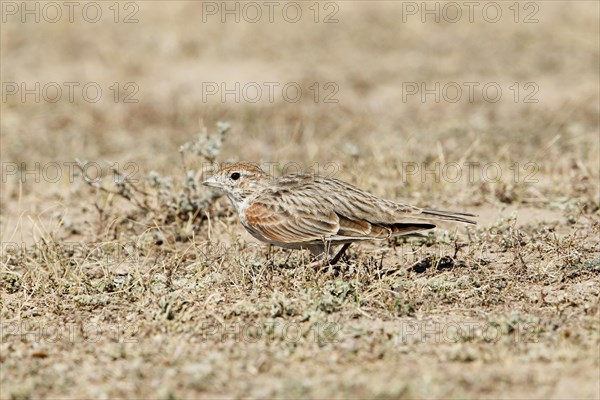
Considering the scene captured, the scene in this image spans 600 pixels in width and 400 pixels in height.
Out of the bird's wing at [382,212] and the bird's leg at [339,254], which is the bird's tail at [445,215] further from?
the bird's leg at [339,254]

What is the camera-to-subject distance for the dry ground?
5.61 m

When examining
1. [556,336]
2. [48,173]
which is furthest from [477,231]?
[48,173]

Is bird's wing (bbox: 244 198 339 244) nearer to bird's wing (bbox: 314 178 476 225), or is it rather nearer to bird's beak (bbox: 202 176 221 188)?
bird's wing (bbox: 314 178 476 225)

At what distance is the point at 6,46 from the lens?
15.5 meters

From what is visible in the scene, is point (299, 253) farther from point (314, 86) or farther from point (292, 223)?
point (314, 86)

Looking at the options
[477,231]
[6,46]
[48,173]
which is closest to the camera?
[477,231]

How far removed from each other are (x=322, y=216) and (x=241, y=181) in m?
A: 0.85

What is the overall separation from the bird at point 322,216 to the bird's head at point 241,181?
2cm

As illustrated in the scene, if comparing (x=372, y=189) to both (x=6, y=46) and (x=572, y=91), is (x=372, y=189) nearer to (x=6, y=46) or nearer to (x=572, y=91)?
(x=572, y=91)

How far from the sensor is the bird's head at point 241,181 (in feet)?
24.7

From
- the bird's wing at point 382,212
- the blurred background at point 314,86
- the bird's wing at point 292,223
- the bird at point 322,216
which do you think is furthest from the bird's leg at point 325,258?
the blurred background at point 314,86

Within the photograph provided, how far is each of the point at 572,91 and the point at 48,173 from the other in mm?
7382

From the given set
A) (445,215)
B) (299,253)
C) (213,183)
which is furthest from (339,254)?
(213,183)

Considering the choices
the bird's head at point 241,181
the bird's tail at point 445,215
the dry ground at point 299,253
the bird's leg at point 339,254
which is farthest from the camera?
the bird's head at point 241,181
